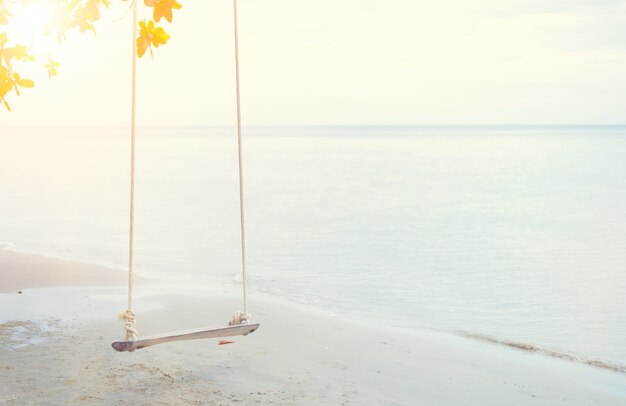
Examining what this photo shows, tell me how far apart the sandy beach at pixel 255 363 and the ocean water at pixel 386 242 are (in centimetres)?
83

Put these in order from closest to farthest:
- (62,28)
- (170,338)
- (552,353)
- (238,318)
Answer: (62,28) < (170,338) < (238,318) < (552,353)

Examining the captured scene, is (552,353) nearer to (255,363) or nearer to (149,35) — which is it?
(255,363)

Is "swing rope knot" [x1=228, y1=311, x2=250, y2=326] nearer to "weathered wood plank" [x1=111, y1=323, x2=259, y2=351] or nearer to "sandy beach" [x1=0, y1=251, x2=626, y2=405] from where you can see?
"weathered wood plank" [x1=111, y1=323, x2=259, y2=351]

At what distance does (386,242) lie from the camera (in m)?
11.9

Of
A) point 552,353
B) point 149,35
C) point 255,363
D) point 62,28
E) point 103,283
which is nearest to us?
point 149,35

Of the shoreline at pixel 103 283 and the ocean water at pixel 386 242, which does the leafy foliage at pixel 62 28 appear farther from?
the ocean water at pixel 386 242

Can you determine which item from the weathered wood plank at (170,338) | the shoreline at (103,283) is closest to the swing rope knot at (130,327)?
the weathered wood plank at (170,338)

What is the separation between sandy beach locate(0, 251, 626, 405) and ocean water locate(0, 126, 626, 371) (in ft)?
2.73

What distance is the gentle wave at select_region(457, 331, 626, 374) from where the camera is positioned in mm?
5500

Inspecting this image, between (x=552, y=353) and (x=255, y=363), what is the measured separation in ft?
8.41

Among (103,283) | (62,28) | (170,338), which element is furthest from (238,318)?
(103,283)

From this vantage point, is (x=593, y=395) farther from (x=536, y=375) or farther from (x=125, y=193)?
(x=125, y=193)

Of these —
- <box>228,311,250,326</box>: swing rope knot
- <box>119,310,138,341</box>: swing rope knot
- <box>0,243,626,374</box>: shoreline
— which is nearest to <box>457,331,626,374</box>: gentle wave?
<box>0,243,626,374</box>: shoreline

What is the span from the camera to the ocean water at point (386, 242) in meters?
7.24
